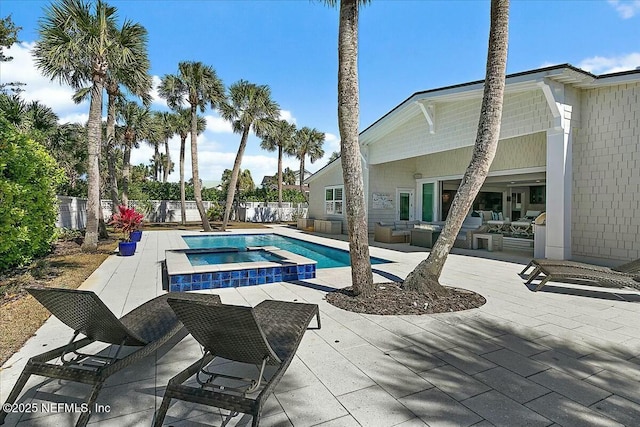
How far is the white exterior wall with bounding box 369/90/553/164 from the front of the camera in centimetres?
916

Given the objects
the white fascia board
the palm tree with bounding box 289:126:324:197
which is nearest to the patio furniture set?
the white fascia board

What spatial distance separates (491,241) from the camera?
38.0ft

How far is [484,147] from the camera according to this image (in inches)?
214

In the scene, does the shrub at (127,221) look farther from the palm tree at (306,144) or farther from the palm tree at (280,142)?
the palm tree at (306,144)

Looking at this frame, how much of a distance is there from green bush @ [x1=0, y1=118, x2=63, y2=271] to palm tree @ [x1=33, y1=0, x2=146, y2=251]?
283 cm

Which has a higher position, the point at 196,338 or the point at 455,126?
the point at 455,126

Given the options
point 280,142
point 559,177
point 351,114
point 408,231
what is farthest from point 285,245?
point 280,142

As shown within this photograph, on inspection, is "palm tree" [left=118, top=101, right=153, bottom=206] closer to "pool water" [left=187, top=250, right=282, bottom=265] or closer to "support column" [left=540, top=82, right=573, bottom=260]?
"pool water" [left=187, top=250, right=282, bottom=265]

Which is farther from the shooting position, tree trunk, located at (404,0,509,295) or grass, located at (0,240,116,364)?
tree trunk, located at (404,0,509,295)

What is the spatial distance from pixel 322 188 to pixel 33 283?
49.9 feet

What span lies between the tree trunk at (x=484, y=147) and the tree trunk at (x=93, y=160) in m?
10.2

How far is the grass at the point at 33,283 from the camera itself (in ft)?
12.6

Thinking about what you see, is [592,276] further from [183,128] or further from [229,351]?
[183,128]

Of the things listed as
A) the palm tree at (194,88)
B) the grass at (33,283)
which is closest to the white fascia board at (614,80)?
the grass at (33,283)
